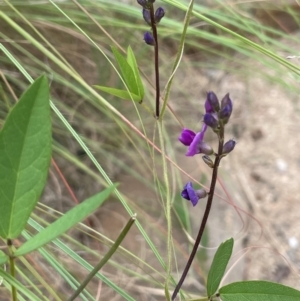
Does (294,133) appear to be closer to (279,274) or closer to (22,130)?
(279,274)

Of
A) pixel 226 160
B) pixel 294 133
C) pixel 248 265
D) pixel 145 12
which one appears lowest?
pixel 145 12

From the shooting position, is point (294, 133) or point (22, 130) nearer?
point (22, 130)

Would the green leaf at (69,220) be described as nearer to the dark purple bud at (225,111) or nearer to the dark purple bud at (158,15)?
the dark purple bud at (225,111)

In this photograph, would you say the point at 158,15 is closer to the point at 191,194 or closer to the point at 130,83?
the point at 130,83

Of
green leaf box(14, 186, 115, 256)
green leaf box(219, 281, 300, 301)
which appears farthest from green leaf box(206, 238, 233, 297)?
green leaf box(14, 186, 115, 256)

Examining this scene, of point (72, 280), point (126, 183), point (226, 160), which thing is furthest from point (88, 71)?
point (72, 280)

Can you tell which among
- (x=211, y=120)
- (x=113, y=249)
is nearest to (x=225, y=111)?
(x=211, y=120)

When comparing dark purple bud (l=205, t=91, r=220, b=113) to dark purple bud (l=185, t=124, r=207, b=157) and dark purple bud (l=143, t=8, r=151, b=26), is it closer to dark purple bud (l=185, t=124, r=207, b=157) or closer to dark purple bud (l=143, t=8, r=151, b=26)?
dark purple bud (l=185, t=124, r=207, b=157)
